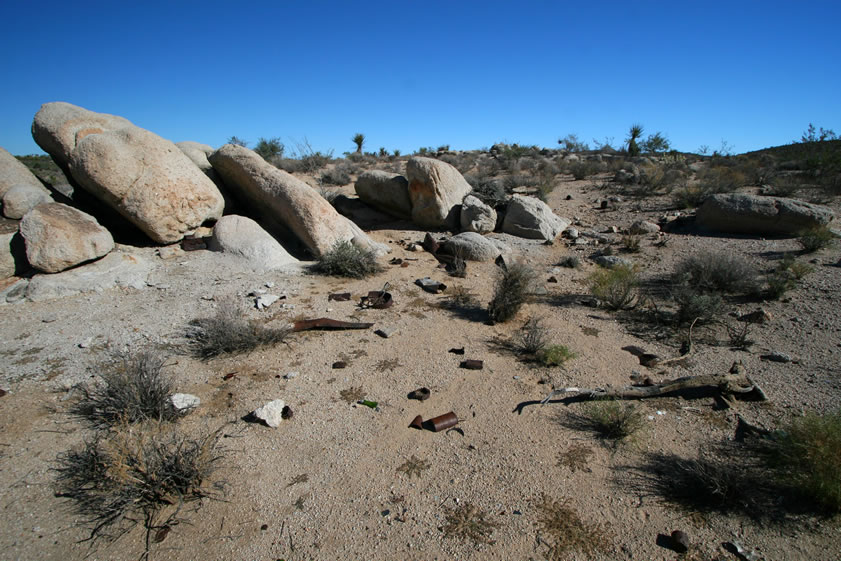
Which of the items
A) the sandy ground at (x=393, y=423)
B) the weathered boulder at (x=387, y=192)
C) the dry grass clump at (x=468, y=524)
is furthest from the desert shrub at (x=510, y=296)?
the weathered boulder at (x=387, y=192)

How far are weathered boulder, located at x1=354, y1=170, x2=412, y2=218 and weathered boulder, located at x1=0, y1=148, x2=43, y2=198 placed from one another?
20.4 ft

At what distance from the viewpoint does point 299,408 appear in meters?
3.59

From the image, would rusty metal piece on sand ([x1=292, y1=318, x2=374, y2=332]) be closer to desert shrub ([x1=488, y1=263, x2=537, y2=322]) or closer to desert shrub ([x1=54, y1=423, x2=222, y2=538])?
desert shrub ([x1=488, y1=263, x2=537, y2=322])

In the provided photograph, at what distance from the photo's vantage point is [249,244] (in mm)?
6785

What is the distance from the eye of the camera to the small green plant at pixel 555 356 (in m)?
4.22

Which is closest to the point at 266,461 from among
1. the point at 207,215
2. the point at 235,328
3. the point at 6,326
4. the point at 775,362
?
the point at 235,328

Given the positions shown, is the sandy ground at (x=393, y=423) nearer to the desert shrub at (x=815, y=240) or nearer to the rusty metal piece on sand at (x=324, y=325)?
the rusty metal piece on sand at (x=324, y=325)

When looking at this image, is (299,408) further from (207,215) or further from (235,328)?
(207,215)

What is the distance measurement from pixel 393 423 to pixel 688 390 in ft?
8.80

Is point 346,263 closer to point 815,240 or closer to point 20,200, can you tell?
point 20,200

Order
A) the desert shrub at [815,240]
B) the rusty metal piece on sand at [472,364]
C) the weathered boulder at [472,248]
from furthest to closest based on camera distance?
1. the weathered boulder at [472,248]
2. the desert shrub at [815,240]
3. the rusty metal piece on sand at [472,364]

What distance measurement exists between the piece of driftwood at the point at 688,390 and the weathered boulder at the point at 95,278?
585 cm

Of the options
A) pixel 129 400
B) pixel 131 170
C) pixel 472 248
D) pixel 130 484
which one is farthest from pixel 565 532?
pixel 131 170

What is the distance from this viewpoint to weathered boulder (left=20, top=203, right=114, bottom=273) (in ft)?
18.1
